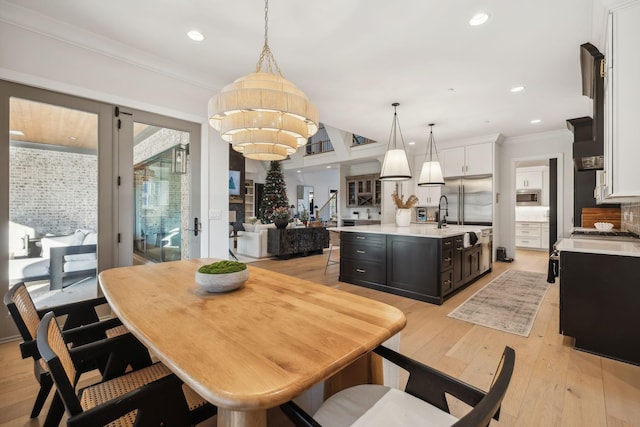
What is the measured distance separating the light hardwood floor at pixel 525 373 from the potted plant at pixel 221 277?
2.63 ft

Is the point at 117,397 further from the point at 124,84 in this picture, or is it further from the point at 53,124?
the point at 124,84

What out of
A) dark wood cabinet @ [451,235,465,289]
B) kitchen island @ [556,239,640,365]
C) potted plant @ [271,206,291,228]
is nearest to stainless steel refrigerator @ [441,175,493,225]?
dark wood cabinet @ [451,235,465,289]

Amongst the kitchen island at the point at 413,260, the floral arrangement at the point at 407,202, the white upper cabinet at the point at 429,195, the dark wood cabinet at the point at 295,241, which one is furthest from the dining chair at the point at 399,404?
the white upper cabinet at the point at 429,195

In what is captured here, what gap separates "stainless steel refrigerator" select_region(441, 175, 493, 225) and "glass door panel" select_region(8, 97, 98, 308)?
6319 millimetres

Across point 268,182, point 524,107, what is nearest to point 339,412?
point 524,107

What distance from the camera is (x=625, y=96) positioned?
189cm

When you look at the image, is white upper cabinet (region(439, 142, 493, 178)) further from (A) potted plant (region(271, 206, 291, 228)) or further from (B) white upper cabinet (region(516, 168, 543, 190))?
(A) potted plant (region(271, 206, 291, 228))

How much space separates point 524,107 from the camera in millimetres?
4441

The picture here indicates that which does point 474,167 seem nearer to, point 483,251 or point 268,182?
point 483,251

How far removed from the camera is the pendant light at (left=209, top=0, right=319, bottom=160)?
63.1 inches

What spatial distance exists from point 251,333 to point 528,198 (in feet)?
30.3

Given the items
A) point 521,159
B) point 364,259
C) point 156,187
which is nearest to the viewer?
point 156,187

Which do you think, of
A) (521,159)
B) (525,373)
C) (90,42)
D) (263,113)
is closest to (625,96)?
(525,373)

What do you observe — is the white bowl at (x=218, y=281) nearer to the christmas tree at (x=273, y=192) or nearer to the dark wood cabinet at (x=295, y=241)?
the dark wood cabinet at (x=295, y=241)
